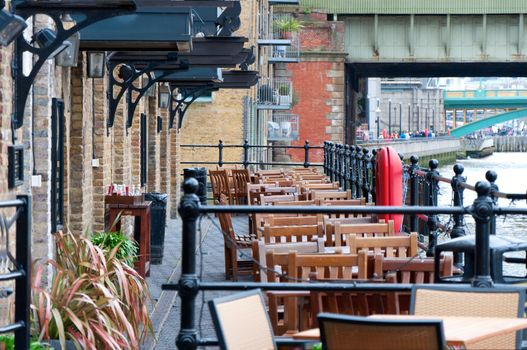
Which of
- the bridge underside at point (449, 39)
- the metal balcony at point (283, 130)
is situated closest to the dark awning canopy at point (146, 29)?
the metal balcony at point (283, 130)

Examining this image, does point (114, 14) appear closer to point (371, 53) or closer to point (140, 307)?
point (140, 307)

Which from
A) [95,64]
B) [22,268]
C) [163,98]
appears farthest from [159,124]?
[22,268]

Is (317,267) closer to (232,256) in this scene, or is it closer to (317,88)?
(232,256)

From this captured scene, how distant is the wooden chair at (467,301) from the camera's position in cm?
612


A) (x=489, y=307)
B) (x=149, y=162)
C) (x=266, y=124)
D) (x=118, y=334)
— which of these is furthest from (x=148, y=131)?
(x=266, y=124)

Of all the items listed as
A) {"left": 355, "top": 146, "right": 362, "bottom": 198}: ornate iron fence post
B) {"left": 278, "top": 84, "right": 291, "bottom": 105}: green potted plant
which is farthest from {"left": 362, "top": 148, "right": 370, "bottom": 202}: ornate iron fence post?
{"left": 278, "top": 84, "right": 291, "bottom": 105}: green potted plant

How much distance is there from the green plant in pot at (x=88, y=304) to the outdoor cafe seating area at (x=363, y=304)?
0.90 m

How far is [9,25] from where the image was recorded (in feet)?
28.4

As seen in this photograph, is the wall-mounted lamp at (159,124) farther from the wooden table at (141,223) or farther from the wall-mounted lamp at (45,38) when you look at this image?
the wall-mounted lamp at (45,38)

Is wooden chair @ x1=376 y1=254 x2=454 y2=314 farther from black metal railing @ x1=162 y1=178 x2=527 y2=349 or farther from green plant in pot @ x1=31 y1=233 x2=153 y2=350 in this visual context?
green plant in pot @ x1=31 y1=233 x2=153 y2=350

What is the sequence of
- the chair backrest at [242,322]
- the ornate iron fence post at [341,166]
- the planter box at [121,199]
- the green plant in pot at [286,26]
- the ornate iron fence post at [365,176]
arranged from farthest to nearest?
the green plant in pot at [286,26]
the ornate iron fence post at [341,166]
the ornate iron fence post at [365,176]
the planter box at [121,199]
the chair backrest at [242,322]

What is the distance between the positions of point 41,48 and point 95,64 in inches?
172

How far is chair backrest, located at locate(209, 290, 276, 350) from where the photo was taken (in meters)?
5.64

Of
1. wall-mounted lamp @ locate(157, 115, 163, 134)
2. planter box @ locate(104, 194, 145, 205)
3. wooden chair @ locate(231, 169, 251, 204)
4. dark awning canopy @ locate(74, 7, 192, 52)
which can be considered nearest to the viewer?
dark awning canopy @ locate(74, 7, 192, 52)
